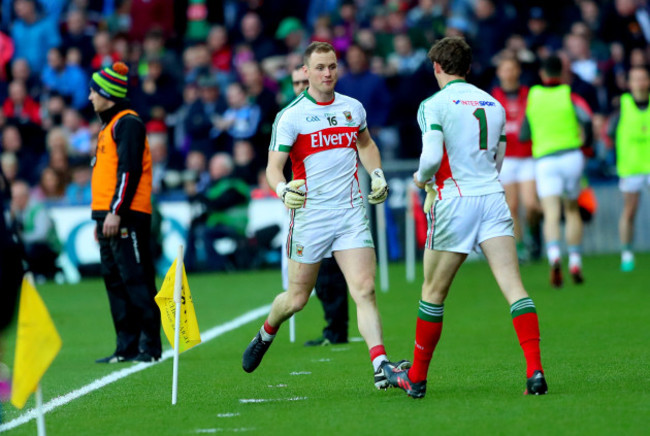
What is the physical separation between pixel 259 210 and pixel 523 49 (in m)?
5.13

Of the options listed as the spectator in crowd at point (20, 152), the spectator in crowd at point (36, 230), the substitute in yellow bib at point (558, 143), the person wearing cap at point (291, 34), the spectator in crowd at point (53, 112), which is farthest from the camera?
the spectator in crowd at point (53, 112)

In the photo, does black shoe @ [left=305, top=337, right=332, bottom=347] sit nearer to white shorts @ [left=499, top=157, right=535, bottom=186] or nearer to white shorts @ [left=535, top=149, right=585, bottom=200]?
white shorts @ [left=535, top=149, right=585, bottom=200]

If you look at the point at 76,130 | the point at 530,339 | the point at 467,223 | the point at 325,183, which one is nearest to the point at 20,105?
the point at 76,130

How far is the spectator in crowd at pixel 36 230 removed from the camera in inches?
715

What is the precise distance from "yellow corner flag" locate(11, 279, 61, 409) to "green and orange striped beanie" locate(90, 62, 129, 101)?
13.5 feet

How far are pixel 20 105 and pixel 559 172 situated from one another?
1152cm

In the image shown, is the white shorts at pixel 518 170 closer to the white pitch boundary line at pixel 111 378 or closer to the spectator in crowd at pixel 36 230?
the white pitch boundary line at pixel 111 378

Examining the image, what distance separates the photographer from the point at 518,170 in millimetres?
16203

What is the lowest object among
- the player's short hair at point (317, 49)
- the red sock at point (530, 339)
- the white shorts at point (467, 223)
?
the red sock at point (530, 339)

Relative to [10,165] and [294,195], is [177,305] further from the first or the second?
[10,165]

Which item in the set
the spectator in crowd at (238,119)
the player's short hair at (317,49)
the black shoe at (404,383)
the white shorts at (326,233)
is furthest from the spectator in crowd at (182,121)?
the black shoe at (404,383)

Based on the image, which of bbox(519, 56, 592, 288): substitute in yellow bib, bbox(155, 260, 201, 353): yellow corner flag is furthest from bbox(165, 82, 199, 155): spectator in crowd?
bbox(155, 260, 201, 353): yellow corner flag

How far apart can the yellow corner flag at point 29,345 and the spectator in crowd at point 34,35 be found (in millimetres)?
18254

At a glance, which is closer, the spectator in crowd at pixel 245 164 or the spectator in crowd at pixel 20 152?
the spectator in crowd at pixel 245 164
